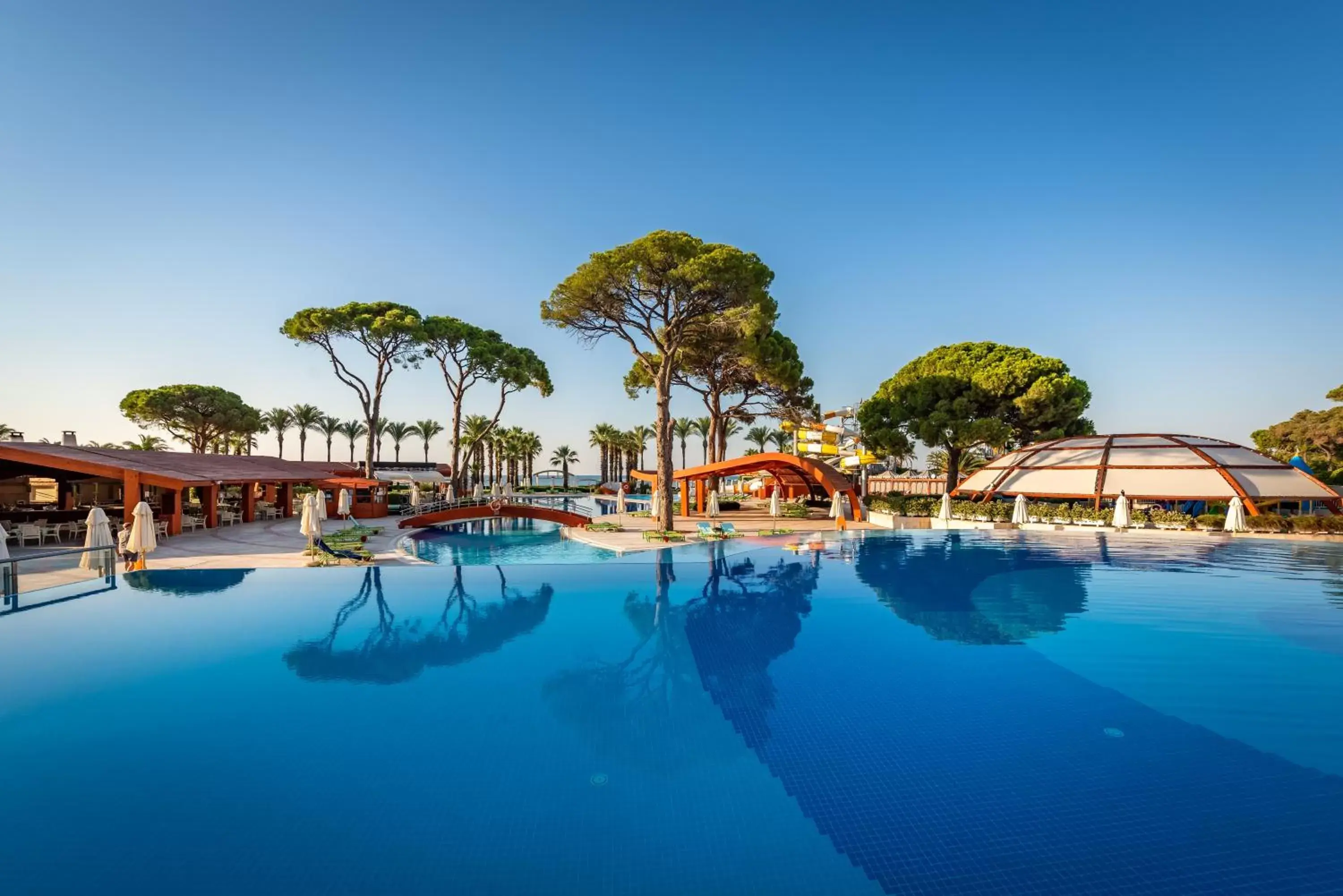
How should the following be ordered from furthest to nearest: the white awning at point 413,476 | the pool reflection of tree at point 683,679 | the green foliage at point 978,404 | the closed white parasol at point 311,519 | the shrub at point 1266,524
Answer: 1. the white awning at point 413,476
2. the green foliage at point 978,404
3. the shrub at point 1266,524
4. the closed white parasol at point 311,519
5. the pool reflection of tree at point 683,679

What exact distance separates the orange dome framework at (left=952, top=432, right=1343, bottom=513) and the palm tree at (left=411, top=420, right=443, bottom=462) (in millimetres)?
52428

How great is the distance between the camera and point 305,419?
57875 millimetres

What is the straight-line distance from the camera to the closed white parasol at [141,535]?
41.5ft

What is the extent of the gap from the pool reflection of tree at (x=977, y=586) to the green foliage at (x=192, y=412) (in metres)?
48.5

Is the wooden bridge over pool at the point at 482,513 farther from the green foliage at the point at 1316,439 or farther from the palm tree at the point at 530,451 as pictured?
the green foliage at the point at 1316,439

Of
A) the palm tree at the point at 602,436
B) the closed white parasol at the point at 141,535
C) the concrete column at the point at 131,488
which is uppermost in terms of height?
the palm tree at the point at 602,436

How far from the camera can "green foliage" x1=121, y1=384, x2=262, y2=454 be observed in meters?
41.2

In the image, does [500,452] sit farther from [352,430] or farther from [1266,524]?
[1266,524]

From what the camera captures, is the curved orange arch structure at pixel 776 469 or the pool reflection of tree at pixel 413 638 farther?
the curved orange arch structure at pixel 776 469

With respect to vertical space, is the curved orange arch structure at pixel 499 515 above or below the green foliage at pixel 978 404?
below

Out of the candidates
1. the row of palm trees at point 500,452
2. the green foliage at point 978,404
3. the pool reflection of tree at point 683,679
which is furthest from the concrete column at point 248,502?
the green foliage at point 978,404

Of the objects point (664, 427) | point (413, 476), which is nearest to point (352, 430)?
point (413, 476)

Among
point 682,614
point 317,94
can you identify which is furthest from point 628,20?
point 682,614

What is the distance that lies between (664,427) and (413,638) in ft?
46.8
